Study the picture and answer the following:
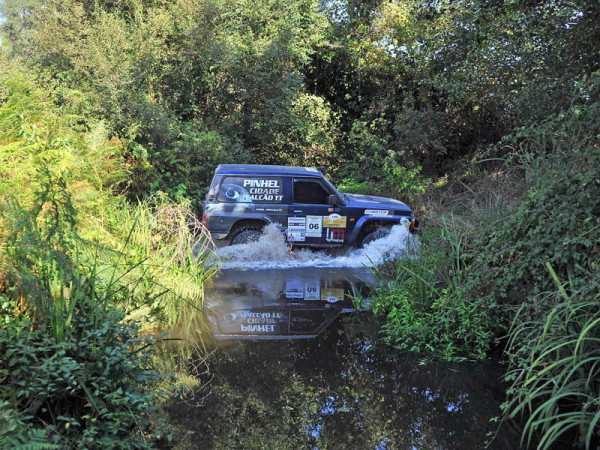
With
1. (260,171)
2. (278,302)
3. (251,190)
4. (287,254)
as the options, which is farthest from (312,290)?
(260,171)

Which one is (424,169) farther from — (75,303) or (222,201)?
(75,303)

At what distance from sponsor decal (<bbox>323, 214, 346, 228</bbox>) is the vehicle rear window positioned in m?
0.94

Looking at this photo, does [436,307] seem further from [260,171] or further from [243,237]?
[260,171]

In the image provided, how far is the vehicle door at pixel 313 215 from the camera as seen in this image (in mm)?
10508

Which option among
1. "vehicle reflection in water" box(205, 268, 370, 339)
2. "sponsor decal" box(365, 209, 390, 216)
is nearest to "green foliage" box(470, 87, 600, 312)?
"vehicle reflection in water" box(205, 268, 370, 339)

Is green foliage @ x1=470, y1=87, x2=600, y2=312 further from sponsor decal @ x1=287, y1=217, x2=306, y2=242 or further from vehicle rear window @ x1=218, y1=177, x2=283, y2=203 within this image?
vehicle rear window @ x1=218, y1=177, x2=283, y2=203

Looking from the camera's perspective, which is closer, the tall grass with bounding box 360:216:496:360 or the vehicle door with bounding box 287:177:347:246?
the tall grass with bounding box 360:216:496:360

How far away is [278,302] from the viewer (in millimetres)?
8156

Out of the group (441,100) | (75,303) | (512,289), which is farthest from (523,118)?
(75,303)

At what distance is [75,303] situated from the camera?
15.3 feet

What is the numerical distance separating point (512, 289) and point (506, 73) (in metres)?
10.4

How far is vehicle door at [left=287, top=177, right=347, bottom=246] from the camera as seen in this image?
10508 mm

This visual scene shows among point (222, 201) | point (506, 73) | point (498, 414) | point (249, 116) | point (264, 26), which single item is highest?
point (264, 26)

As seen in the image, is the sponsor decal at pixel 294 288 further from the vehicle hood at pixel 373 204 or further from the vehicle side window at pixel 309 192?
the vehicle hood at pixel 373 204
